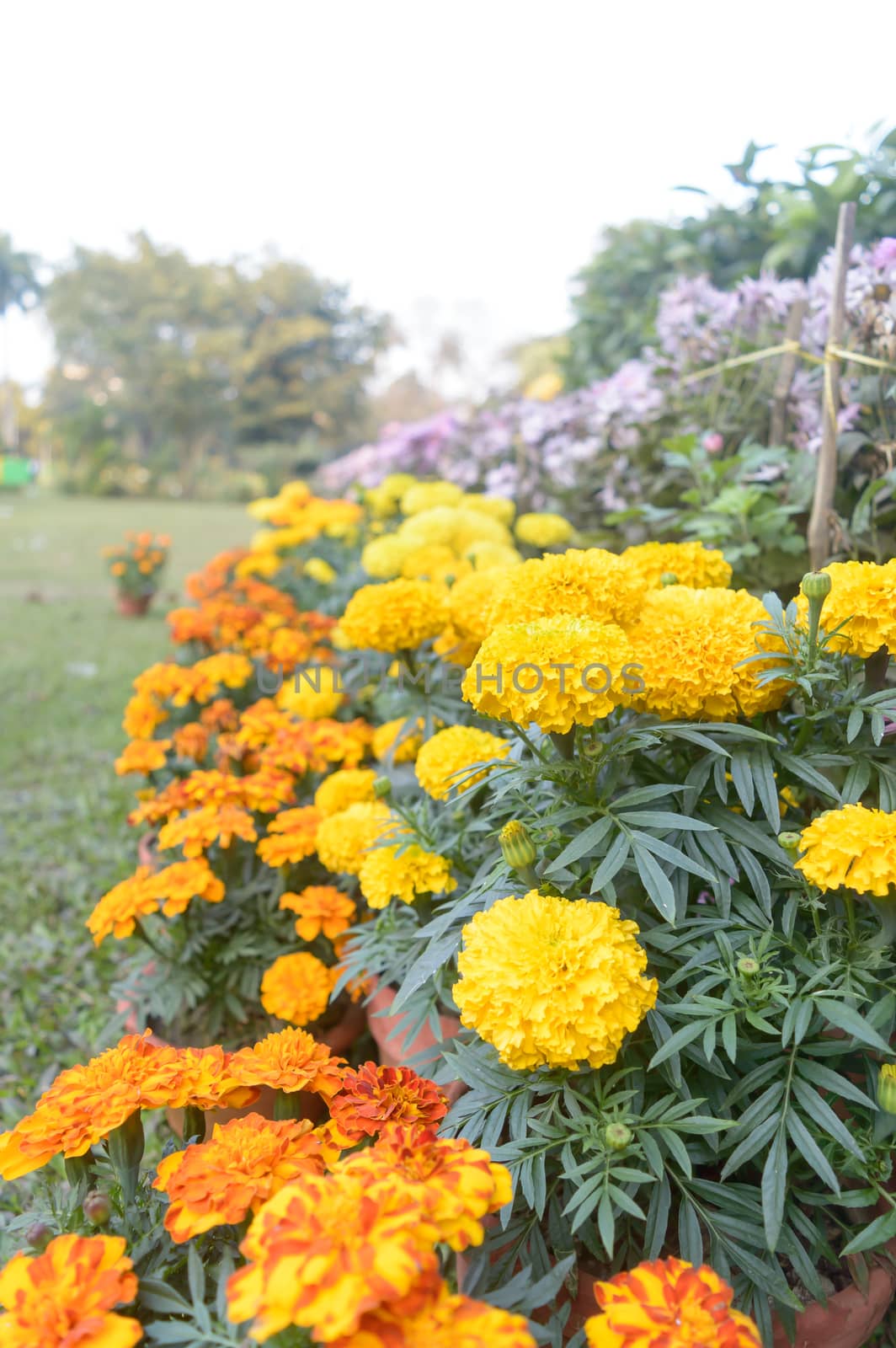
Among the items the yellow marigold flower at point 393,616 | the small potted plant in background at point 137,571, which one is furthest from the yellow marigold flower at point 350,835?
the small potted plant in background at point 137,571

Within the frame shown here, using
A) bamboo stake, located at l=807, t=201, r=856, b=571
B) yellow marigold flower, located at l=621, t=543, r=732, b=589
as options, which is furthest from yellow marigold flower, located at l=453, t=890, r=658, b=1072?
bamboo stake, located at l=807, t=201, r=856, b=571

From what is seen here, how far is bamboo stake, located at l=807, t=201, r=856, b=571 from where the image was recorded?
1.68 meters

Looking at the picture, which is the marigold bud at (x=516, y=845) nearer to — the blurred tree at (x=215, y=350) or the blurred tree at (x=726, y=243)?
the blurred tree at (x=726, y=243)

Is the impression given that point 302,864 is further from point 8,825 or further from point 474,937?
point 8,825

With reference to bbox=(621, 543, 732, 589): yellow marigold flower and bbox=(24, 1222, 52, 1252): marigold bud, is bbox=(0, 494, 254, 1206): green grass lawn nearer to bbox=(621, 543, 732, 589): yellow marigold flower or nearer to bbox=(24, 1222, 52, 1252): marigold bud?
bbox=(24, 1222, 52, 1252): marigold bud

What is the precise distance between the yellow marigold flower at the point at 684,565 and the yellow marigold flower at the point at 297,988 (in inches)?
36.8

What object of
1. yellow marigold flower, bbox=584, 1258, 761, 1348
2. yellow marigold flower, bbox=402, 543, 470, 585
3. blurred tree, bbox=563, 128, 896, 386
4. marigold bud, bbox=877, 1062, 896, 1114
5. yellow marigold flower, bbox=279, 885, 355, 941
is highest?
blurred tree, bbox=563, 128, 896, 386

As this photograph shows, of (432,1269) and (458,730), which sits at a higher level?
(458,730)

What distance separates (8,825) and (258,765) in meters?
1.59

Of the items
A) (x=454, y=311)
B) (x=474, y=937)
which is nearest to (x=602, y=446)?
(x=474, y=937)

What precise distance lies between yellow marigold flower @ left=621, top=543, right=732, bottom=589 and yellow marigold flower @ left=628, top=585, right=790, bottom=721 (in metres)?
0.20

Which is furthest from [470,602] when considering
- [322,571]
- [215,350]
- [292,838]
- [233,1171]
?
[215,350]

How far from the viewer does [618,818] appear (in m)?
1.00

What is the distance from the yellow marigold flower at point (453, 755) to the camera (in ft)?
4.33
